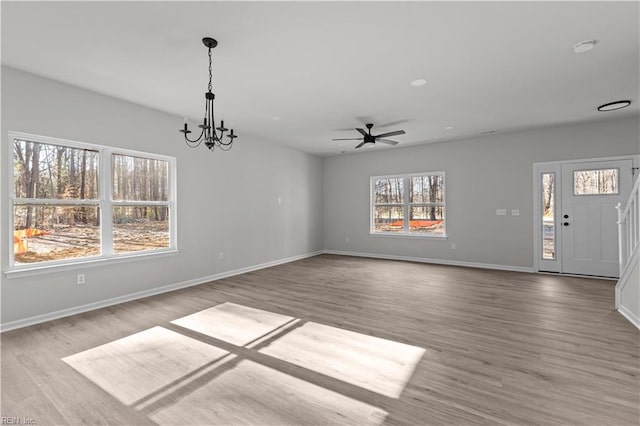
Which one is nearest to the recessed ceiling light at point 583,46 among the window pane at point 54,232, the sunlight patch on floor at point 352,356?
the sunlight patch on floor at point 352,356

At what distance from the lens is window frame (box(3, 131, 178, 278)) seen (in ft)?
10.5

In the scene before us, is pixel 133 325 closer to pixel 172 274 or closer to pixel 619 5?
pixel 172 274

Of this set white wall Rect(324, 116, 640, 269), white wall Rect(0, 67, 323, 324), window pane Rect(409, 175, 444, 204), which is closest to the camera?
white wall Rect(0, 67, 323, 324)

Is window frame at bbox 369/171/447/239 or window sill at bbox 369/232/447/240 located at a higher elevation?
window frame at bbox 369/171/447/239

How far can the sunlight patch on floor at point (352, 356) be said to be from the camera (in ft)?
7.25

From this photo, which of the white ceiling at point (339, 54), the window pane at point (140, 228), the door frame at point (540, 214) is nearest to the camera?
the white ceiling at point (339, 54)

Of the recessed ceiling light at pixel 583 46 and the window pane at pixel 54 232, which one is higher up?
the recessed ceiling light at pixel 583 46

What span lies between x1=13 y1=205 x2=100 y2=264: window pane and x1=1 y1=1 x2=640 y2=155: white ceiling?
5.06 feet

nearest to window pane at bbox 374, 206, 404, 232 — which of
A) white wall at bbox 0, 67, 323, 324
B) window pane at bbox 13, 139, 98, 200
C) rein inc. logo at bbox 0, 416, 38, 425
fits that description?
white wall at bbox 0, 67, 323, 324

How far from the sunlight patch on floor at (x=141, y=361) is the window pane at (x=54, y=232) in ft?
5.19

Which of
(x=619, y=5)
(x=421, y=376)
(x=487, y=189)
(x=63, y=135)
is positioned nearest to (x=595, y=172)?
(x=487, y=189)

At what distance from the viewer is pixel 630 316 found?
3.30 m

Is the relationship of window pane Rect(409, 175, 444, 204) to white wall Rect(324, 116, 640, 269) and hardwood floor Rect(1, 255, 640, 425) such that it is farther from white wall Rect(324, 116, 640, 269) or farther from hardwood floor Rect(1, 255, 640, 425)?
hardwood floor Rect(1, 255, 640, 425)

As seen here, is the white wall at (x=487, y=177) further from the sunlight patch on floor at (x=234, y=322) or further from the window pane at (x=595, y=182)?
the sunlight patch on floor at (x=234, y=322)
